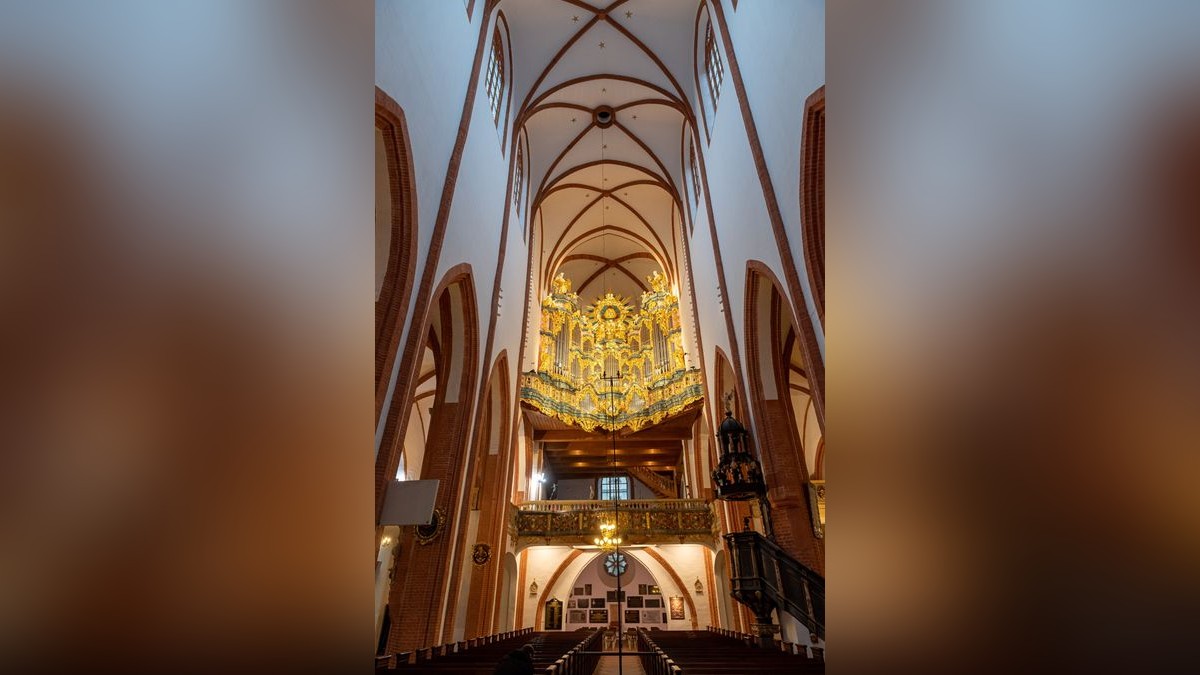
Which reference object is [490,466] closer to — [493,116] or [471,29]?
[493,116]

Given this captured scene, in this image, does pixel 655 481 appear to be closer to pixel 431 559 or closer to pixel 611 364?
pixel 611 364

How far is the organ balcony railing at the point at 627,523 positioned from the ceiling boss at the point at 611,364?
2.82m

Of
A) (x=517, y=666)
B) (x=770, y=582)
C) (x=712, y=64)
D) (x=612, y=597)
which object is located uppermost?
(x=712, y=64)

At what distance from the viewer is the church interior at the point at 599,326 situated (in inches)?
341

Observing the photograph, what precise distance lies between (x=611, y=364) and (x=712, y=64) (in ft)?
Answer: 38.9

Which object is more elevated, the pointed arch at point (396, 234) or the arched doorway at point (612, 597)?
the pointed arch at point (396, 234)

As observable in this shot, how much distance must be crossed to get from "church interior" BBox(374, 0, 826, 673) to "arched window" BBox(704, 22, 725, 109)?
0.13 metres

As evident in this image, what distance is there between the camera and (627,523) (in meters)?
18.5

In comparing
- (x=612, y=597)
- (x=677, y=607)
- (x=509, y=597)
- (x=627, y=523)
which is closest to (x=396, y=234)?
(x=627, y=523)

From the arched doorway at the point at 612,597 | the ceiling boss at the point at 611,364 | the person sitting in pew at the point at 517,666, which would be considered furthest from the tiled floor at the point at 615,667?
the person sitting in pew at the point at 517,666

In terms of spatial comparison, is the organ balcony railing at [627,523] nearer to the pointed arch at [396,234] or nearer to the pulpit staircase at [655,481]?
the pulpit staircase at [655,481]
